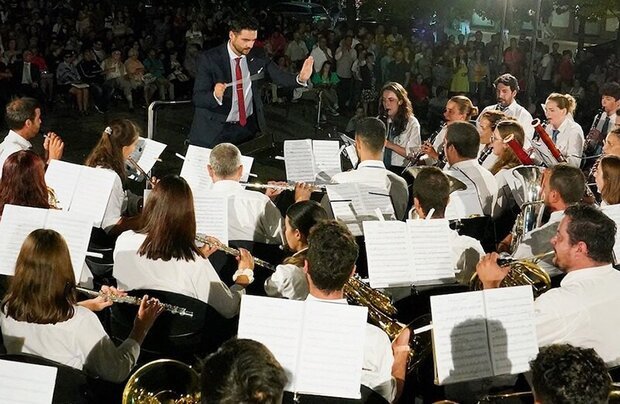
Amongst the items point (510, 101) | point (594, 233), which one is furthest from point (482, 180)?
point (510, 101)

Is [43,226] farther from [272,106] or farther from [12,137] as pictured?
[272,106]

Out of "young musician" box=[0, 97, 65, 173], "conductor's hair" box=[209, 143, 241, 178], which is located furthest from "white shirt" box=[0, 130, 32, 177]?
"conductor's hair" box=[209, 143, 241, 178]

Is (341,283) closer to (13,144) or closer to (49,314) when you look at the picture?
(49,314)

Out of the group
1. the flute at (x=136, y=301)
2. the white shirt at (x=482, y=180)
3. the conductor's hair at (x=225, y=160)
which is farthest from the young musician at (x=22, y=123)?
the white shirt at (x=482, y=180)

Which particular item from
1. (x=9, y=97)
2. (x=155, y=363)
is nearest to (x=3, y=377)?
(x=155, y=363)

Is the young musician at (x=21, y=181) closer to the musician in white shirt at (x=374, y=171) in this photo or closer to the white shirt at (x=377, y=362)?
the musician in white shirt at (x=374, y=171)

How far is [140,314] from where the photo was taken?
3.58 m

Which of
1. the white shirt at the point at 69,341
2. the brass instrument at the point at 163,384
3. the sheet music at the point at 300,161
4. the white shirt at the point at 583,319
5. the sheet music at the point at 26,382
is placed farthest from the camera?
the sheet music at the point at 300,161

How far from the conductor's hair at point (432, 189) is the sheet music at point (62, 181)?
248 centimetres

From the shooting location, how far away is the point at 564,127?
830cm

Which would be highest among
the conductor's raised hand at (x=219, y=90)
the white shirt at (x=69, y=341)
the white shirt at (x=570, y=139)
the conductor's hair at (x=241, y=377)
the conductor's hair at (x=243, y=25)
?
the conductor's hair at (x=243, y=25)

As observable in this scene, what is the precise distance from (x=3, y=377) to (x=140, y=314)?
976 mm

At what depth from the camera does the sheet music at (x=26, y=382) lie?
264 cm

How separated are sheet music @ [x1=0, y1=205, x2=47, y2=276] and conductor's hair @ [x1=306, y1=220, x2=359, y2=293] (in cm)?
168
